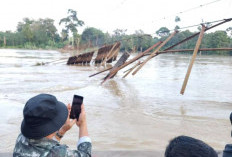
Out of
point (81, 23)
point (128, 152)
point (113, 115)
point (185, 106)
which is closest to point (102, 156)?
point (128, 152)

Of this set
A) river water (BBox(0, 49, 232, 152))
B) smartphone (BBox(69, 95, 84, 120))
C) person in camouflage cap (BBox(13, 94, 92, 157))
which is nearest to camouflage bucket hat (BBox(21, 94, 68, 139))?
person in camouflage cap (BBox(13, 94, 92, 157))

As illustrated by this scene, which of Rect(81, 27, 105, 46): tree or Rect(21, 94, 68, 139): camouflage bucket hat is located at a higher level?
Rect(81, 27, 105, 46): tree

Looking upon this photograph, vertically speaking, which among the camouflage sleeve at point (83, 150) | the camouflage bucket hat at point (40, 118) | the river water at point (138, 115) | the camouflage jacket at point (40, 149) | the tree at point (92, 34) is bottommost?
the river water at point (138, 115)

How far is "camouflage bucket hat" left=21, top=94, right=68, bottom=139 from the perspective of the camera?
63.6 inches

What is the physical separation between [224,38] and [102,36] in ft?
109

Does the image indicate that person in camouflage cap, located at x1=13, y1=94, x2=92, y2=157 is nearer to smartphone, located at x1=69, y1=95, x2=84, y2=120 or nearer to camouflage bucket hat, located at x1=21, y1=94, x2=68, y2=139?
camouflage bucket hat, located at x1=21, y1=94, x2=68, y2=139

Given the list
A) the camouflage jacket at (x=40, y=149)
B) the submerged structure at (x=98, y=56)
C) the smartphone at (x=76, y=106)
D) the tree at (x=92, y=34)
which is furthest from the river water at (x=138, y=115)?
the tree at (x=92, y=34)

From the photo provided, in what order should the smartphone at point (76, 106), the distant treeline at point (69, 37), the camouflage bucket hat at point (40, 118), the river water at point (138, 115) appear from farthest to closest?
the distant treeline at point (69, 37) → the river water at point (138, 115) → the smartphone at point (76, 106) → the camouflage bucket hat at point (40, 118)

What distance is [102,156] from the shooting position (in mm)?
2893

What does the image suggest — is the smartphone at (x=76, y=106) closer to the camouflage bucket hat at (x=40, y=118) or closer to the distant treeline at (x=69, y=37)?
the camouflage bucket hat at (x=40, y=118)

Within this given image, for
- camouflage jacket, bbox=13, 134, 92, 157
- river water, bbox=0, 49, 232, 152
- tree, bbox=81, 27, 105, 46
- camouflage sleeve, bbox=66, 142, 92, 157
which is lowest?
river water, bbox=0, 49, 232, 152

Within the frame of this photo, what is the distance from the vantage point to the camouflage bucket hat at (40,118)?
1.62 meters

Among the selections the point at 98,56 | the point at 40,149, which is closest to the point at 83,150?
the point at 40,149

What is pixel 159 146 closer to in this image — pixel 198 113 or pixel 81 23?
pixel 198 113
